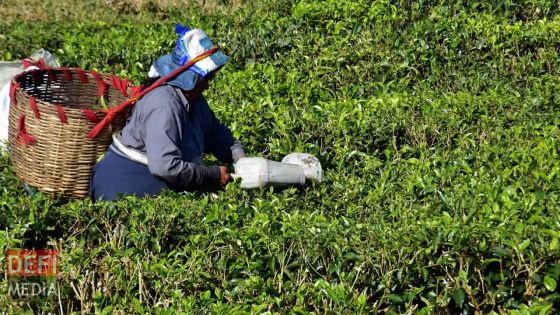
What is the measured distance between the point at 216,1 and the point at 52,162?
16.3 feet

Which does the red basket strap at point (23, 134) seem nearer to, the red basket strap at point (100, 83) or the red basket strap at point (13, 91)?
the red basket strap at point (13, 91)

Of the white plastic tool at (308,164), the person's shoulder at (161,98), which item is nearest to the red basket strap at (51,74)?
the person's shoulder at (161,98)

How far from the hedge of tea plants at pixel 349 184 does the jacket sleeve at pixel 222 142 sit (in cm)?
28

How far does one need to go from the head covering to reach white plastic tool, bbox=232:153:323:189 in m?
0.52

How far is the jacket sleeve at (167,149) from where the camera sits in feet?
16.5

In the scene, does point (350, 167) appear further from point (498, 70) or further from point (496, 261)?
point (498, 70)

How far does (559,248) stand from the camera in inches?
168

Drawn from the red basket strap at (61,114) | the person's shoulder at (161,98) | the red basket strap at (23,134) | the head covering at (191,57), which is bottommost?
the red basket strap at (23,134)

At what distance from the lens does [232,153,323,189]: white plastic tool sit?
518 cm

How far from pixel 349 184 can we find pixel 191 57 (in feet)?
3.63

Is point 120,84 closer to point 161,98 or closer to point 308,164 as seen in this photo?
point 161,98

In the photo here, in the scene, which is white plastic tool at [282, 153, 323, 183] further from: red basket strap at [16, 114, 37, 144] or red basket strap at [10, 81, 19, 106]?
red basket strap at [10, 81, 19, 106]

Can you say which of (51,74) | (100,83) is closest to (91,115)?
(100,83)

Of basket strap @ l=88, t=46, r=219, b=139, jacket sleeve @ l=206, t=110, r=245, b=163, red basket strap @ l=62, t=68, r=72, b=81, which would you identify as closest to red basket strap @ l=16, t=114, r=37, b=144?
basket strap @ l=88, t=46, r=219, b=139
